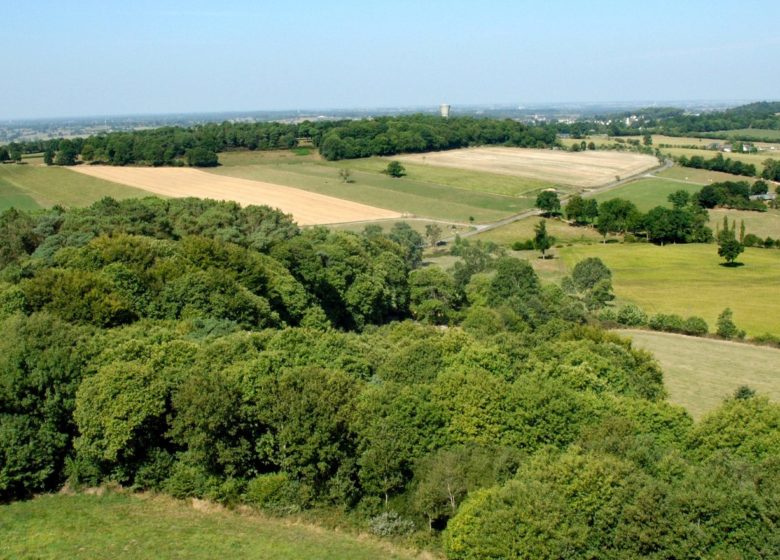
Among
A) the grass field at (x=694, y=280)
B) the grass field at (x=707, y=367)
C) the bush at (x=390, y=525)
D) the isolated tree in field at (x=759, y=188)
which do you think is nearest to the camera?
the bush at (x=390, y=525)

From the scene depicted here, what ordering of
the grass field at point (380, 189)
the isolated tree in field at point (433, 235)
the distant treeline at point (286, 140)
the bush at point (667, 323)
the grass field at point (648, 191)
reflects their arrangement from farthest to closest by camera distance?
the distant treeline at point (286, 140) < the grass field at point (648, 191) < the grass field at point (380, 189) < the isolated tree in field at point (433, 235) < the bush at point (667, 323)

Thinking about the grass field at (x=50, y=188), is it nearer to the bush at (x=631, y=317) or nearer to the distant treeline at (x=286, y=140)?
the distant treeline at (x=286, y=140)

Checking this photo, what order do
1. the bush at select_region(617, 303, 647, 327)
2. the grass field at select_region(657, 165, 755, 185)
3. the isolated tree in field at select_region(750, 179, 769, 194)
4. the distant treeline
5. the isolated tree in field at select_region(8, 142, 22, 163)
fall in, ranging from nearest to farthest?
1. the bush at select_region(617, 303, 647, 327)
2. the isolated tree in field at select_region(750, 179, 769, 194)
3. the grass field at select_region(657, 165, 755, 185)
4. the distant treeline
5. the isolated tree in field at select_region(8, 142, 22, 163)

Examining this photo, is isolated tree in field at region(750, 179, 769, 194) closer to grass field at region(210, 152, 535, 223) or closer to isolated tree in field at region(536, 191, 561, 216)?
isolated tree in field at region(536, 191, 561, 216)

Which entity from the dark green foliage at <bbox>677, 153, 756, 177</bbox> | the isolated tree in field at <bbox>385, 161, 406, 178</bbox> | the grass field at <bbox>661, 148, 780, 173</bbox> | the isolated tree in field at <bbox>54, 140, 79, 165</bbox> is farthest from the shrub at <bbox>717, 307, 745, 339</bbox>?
the isolated tree in field at <bbox>54, 140, 79, 165</bbox>

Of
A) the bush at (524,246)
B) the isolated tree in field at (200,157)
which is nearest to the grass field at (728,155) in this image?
the bush at (524,246)

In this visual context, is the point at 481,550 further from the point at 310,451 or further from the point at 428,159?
the point at 428,159
